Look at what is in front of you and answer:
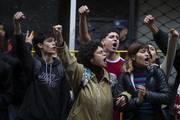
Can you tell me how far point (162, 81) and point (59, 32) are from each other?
1087 millimetres

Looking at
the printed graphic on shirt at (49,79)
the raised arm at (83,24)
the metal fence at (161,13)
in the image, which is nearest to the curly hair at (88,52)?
the raised arm at (83,24)

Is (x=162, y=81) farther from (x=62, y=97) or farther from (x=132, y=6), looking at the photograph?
(x=132, y=6)

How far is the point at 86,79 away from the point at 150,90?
2.04 ft

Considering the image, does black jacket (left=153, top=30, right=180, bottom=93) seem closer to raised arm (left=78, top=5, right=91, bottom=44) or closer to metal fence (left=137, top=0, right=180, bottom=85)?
raised arm (left=78, top=5, right=91, bottom=44)

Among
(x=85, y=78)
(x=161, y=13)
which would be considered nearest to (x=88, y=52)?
(x=85, y=78)

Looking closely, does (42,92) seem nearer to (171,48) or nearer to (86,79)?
(86,79)

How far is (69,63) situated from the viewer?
6195mm

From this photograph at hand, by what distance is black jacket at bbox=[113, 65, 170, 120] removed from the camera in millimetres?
6164

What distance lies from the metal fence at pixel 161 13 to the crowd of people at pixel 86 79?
79.8 inches

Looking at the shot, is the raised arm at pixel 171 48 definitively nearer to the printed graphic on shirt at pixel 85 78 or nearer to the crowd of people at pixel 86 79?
the crowd of people at pixel 86 79

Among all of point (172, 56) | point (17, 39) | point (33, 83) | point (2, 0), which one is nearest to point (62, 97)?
point (33, 83)

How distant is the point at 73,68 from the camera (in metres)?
6.23

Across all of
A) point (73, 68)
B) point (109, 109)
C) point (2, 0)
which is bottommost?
point (109, 109)

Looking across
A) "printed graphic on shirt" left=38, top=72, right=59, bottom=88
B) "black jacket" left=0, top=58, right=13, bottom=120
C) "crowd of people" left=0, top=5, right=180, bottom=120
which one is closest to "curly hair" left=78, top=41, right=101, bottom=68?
"crowd of people" left=0, top=5, right=180, bottom=120
